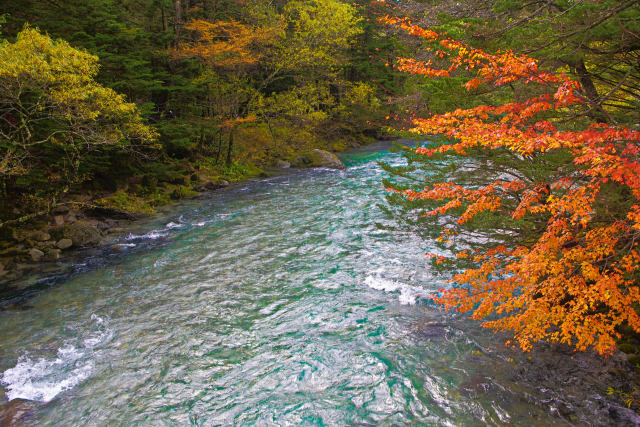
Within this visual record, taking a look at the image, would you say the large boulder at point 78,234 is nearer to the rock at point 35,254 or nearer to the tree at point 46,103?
the rock at point 35,254

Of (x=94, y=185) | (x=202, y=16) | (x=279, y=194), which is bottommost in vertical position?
(x=279, y=194)

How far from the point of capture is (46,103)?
1054 centimetres

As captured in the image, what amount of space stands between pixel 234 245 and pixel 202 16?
1779 cm

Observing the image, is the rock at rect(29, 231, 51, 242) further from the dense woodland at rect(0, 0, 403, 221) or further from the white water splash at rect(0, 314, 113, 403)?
the white water splash at rect(0, 314, 113, 403)

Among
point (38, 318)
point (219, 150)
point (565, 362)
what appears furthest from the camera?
point (219, 150)

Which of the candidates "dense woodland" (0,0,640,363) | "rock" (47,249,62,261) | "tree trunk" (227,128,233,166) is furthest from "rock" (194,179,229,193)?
"rock" (47,249,62,261)

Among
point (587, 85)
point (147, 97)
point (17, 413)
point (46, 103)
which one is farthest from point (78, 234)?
point (587, 85)

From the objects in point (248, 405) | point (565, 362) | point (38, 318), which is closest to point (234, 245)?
point (38, 318)

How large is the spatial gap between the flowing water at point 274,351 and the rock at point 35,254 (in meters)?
1.70

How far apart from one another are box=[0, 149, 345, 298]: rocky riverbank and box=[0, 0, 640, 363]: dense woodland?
1.75ft

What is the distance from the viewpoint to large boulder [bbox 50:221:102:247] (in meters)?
12.2

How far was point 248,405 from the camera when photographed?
567cm

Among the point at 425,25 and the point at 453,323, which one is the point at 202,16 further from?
the point at 453,323

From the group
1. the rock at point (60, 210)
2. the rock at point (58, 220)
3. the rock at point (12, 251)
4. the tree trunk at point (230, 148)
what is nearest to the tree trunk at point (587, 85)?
the rock at point (12, 251)
